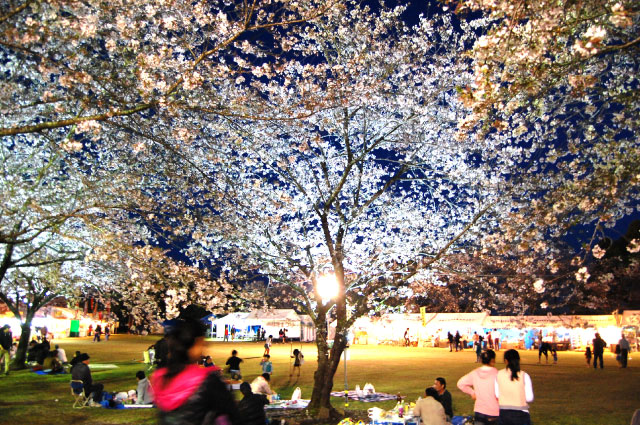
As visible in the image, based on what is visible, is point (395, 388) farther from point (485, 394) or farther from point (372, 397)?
point (485, 394)

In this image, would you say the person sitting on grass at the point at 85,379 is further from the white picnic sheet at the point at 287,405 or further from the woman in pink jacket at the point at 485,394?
the woman in pink jacket at the point at 485,394

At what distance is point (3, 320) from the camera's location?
3747cm

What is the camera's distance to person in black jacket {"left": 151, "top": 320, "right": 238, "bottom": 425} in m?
2.58

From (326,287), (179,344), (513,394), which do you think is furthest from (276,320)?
(179,344)

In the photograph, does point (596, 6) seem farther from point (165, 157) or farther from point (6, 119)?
point (6, 119)

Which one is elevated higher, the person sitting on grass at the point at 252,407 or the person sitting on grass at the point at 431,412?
the person sitting on grass at the point at 252,407

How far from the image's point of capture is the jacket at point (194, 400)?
257 cm

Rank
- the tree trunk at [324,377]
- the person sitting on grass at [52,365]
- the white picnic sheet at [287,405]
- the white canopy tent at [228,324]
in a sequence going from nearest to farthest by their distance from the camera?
the tree trunk at [324,377] < the white picnic sheet at [287,405] < the person sitting on grass at [52,365] < the white canopy tent at [228,324]

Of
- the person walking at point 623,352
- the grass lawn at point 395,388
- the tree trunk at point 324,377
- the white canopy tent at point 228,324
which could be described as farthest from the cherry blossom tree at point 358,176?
the white canopy tent at point 228,324

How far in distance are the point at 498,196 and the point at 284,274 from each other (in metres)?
5.40

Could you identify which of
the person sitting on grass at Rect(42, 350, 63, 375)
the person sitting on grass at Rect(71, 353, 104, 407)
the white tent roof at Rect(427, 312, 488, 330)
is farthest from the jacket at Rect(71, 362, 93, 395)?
the white tent roof at Rect(427, 312, 488, 330)

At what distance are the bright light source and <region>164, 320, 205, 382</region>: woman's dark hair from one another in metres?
8.53

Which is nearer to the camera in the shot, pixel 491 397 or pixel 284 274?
pixel 491 397

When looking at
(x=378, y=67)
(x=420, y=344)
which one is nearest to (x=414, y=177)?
(x=378, y=67)
